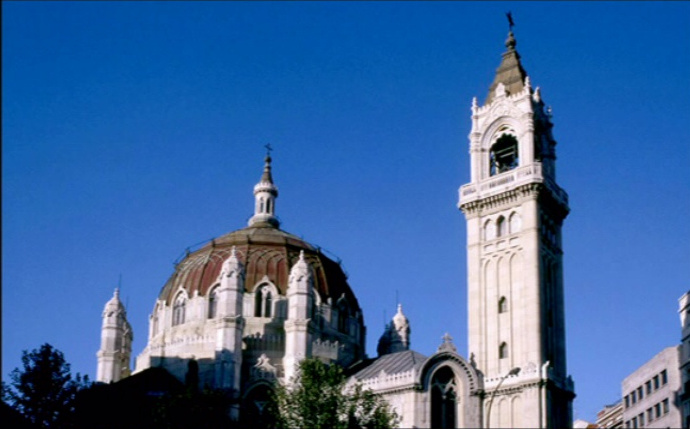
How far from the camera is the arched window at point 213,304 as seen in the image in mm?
73000

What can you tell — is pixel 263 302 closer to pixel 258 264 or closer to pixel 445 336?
pixel 258 264

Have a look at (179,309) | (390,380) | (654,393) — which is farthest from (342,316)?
(654,393)

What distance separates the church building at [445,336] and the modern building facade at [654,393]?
14.1 metres

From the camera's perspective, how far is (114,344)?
257ft

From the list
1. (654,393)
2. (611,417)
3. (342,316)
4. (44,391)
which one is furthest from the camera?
(611,417)

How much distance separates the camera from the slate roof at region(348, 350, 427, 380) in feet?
212

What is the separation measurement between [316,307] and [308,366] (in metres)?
17.9

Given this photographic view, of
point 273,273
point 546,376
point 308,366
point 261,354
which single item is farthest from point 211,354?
point 546,376

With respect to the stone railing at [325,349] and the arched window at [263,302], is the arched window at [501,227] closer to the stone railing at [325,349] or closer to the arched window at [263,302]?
the stone railing at [325,349]

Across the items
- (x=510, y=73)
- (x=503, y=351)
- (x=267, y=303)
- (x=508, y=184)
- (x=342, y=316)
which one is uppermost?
(x=510, y=73)

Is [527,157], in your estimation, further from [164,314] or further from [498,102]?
[164,314]

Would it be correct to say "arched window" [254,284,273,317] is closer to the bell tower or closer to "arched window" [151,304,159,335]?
"arched window" [151,304,159,335]

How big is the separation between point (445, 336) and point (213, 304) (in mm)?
19332

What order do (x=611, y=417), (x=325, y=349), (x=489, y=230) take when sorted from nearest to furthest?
1. (x=489, y=230)
2. (x=325, y=349)
3. (x=611, y=417)
